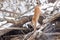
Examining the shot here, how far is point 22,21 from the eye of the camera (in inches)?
65.0

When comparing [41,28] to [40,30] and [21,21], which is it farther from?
[21,21]

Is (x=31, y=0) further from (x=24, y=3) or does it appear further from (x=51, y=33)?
(x=51, y=33)

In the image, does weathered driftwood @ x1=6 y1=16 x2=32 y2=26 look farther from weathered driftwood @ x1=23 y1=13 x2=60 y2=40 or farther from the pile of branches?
weathered driftwood @ x1=23 y1=13 x2=60 y2=40

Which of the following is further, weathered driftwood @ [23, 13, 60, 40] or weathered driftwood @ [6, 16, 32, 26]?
weathered driftwood @ [6, 16, 32, 26]

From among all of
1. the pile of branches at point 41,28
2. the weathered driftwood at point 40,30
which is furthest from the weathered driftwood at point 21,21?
the weathered driftwood at point 40,30

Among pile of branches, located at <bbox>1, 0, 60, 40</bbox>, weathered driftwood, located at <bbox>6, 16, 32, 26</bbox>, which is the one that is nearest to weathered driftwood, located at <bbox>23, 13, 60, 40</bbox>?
pile of branches, located at <bbox>1, 0, 60, 40</bbox>

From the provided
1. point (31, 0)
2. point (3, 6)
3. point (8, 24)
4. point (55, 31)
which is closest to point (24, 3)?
point (31, 0)

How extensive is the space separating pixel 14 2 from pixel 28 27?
4.41 ft

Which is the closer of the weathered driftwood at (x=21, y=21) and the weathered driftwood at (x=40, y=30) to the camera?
the weathered driftwood at (x=40, y=30)

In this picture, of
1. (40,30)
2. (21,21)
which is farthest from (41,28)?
(21,21)

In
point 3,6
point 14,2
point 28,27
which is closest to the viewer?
point 28,27

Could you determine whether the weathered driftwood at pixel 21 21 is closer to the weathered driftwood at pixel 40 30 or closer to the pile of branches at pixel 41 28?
the pile of branches at pixel 41 28

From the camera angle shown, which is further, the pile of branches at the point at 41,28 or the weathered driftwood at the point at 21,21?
the weathered driftwood at the point at 21,21

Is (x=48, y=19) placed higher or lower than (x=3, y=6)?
higher
